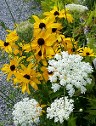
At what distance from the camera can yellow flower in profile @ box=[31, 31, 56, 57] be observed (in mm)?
2615

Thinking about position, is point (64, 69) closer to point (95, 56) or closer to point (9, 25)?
point (95, 56)

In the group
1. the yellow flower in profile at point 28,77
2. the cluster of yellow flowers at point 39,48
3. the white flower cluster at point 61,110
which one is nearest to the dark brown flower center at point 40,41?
the cluster of yellow flowers at point 39,48

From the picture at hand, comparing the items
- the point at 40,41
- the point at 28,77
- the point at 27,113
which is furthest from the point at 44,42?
the point at 27,113

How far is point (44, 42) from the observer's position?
2.63 metres

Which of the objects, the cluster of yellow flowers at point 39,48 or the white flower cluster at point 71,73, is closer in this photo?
the white flower cluster at point 71,73

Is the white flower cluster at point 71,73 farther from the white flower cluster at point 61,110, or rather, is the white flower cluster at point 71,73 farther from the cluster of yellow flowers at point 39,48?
the cluster of yellow flowers at point 39,48

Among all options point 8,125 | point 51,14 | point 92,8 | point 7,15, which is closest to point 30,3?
point 7,15

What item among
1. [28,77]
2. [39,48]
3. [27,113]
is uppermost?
[39,48]

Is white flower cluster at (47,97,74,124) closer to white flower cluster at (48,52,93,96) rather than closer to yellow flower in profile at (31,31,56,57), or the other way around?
white flower cluster at (48,52,93,96)

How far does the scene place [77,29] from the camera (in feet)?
14.5

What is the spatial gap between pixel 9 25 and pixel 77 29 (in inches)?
79.2

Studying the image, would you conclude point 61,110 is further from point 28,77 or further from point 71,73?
point 28,77

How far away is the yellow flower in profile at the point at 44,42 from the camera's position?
8.58 feet

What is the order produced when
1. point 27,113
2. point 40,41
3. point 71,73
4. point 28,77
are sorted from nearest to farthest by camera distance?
point 71,73 < point 27,113 < point 40,41 < point 28,77
